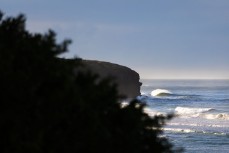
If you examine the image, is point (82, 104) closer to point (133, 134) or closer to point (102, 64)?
point (133, 134)

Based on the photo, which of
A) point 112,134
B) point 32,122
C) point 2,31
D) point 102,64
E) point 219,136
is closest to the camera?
point 32,122

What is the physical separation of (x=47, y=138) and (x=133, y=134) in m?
0.98

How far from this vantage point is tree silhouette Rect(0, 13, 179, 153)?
5246 millimetres

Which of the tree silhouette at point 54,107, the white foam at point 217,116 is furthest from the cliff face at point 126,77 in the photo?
the tree silhouette at point 54,107

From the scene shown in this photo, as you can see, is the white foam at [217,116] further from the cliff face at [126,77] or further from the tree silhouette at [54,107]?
the tree silhouette at [54,107]

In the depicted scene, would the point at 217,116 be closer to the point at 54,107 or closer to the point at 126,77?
the point at 126,77

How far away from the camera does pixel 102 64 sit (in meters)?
82.9

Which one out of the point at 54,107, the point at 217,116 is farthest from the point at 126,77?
the point at 54,107

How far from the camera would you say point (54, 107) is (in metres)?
5.39

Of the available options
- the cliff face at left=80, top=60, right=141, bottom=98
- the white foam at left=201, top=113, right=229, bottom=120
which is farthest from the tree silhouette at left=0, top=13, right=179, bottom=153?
the cliff face at left=80, top=60, right=141, bottom=98

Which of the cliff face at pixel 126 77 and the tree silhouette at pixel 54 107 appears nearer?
the tree silhouette at pixel 54 107

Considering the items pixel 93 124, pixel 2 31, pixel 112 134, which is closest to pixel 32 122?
pixel 93 124

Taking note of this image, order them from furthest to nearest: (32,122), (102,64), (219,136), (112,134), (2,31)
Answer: (102,64) < (219,136) < (2,31) < (112,134) < (32,122)

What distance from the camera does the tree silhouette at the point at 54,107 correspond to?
17.2 feet
